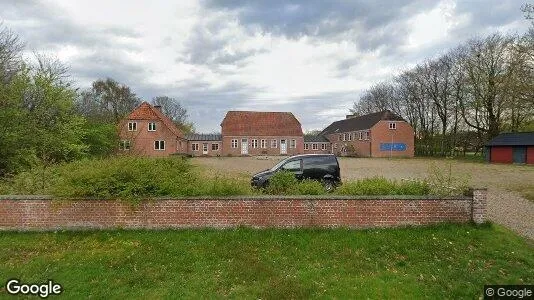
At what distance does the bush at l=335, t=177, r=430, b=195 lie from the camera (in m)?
8.24

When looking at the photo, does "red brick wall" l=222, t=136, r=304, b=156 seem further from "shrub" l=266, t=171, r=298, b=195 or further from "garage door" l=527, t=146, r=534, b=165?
"shrub" l=266, t=171, r=298, b=195

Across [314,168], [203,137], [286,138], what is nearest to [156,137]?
[203,137]

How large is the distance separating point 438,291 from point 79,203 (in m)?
7.86

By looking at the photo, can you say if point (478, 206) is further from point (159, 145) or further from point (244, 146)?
point (244, 146)

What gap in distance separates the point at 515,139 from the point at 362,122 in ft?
74.6

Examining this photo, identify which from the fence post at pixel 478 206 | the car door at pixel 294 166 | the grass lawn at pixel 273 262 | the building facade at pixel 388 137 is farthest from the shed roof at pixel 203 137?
the fence post at pixel 478 206

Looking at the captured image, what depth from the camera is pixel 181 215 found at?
7910 mm

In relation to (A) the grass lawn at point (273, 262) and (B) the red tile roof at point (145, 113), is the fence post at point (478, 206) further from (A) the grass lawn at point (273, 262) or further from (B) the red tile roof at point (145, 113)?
(B) the red tile roof at point (145, 113)

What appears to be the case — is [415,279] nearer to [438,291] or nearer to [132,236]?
[438,291]

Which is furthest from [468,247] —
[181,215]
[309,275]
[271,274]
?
[181,215]

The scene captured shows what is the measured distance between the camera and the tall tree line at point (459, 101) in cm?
3744

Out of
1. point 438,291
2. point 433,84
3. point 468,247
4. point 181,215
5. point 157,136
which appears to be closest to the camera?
point 438,291

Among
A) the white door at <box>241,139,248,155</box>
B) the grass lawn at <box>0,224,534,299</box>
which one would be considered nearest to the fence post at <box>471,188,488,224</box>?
the grass lawn at <box>0,224,534,299</box>

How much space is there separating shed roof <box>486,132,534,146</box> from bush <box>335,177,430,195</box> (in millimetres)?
32383
